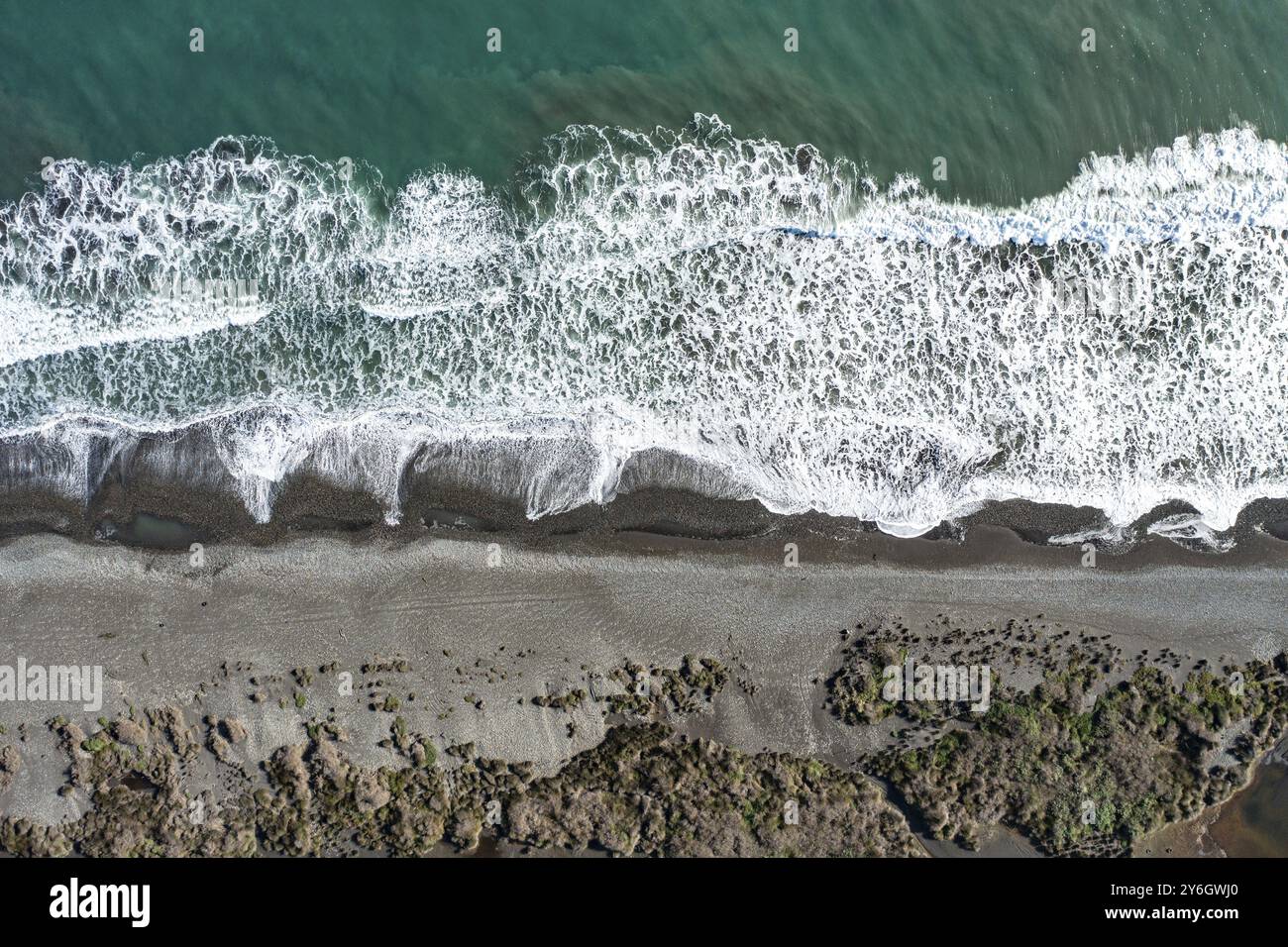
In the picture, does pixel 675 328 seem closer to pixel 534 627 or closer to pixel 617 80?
pixel 617 80

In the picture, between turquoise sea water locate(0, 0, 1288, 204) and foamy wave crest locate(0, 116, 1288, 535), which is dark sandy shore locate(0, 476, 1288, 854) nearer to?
foamy wave crest locate(0, 116, 1288, 535)

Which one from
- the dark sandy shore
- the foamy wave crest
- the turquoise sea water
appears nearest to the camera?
the dark sandy shore

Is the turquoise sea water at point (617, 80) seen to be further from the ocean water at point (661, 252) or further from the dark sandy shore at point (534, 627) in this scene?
the dark sandy shore at point (534, 627)

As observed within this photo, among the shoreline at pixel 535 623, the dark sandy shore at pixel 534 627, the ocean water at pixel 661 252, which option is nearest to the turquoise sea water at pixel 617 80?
the ocean water at pixel 661 252

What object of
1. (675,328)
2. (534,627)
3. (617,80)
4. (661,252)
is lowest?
(534,627)

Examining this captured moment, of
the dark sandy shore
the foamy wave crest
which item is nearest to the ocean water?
the foamy wave crest

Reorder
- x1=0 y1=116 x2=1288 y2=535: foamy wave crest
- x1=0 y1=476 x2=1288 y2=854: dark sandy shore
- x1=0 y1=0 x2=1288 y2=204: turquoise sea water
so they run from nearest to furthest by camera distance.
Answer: x1=0 y1=476 x2=1288 y2=854: dark sandy shore < x1=0 y1=116 x2=1288 y2=535: foamy wave crest < x1=0 y1=0 x2=1288 y2=204: turquoise sea water

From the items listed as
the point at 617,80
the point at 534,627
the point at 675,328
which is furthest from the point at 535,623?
the point at 617,80
